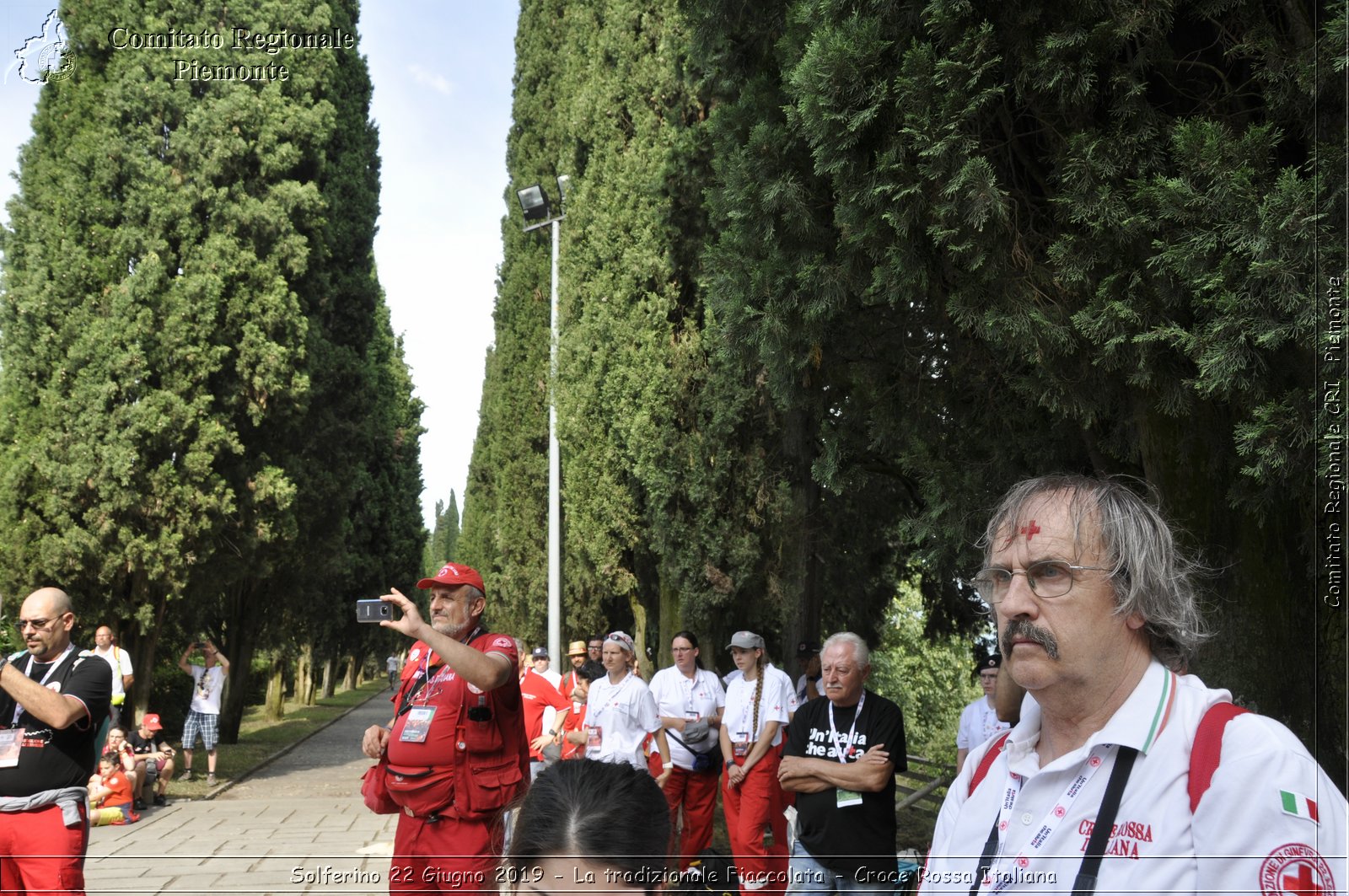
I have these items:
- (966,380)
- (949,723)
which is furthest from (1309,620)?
(949,723)

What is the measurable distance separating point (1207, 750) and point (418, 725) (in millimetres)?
4113

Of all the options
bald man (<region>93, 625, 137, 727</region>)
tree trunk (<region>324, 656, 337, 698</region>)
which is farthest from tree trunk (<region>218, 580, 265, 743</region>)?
tree trunk (<region>324, 656, 337, 698</region>)

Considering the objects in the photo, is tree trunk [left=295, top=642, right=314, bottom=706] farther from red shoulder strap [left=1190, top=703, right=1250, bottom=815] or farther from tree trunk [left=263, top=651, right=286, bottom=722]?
red shoulder strap [left=1190, top=703, right=1250, bottom=815]

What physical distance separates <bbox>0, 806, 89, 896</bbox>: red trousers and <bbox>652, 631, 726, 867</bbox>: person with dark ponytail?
4669mm

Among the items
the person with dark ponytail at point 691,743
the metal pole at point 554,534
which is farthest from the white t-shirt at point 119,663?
the person with dark ponytail at point 691,743

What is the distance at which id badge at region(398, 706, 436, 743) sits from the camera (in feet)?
17.7

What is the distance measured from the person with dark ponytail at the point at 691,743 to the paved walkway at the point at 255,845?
2.69 metres

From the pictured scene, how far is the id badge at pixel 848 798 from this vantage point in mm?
5766

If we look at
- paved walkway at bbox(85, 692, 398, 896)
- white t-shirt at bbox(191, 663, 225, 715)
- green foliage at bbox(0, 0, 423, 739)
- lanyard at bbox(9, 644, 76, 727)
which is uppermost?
green foliage at bbox(0, 0, 423, 739)

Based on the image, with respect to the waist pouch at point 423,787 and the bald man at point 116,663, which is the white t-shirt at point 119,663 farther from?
the waist pouch at point 423,787

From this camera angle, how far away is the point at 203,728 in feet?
56.5

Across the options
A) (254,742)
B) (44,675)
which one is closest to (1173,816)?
(44,675)

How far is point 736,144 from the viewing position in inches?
292

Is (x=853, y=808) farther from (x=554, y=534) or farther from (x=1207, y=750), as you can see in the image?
(x=554, y=534)
